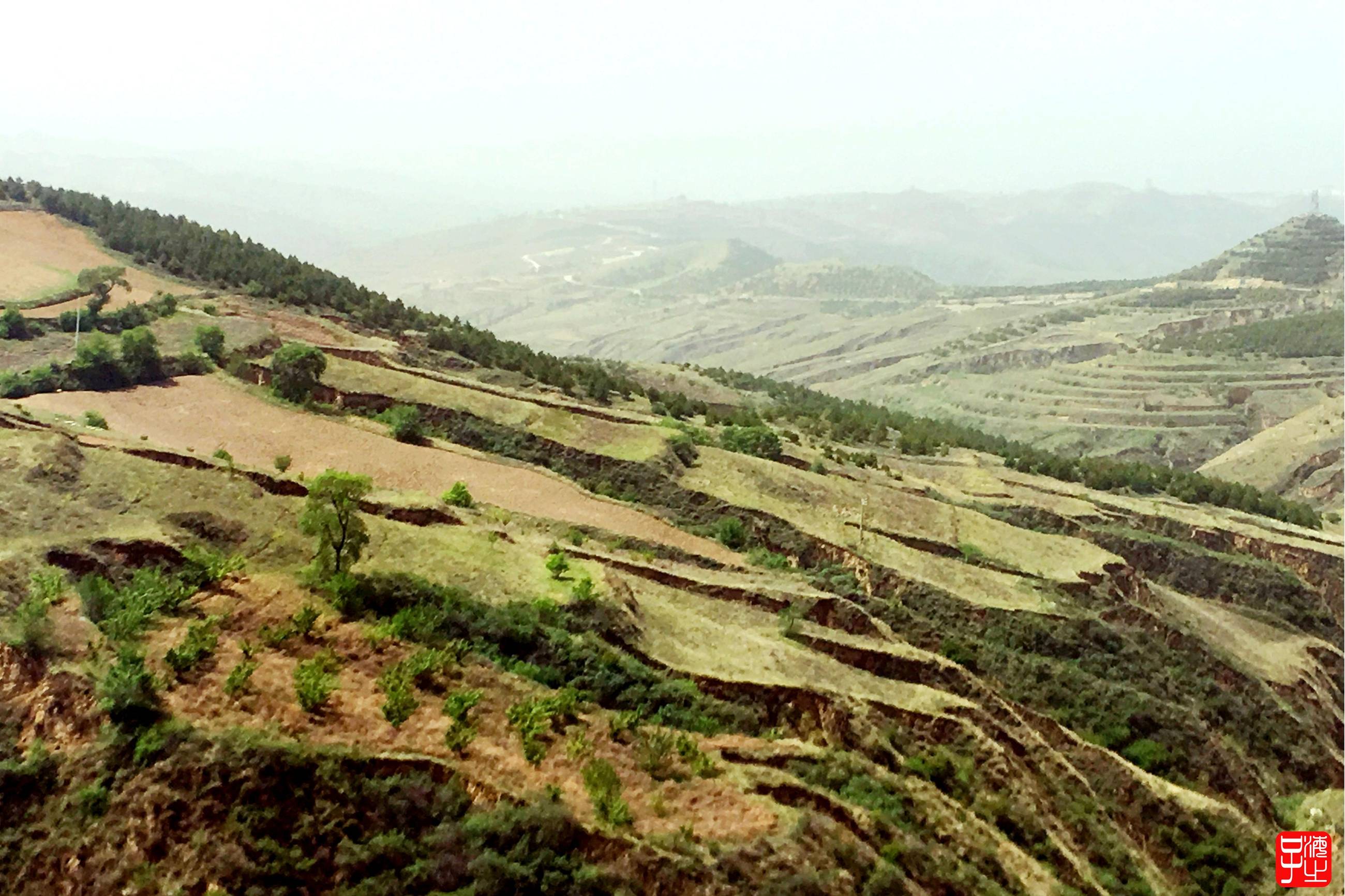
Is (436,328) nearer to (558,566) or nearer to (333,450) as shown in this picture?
(333,450)

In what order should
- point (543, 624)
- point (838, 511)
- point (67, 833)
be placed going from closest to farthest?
point (67, 833), point (543, 624), point (838, 511)

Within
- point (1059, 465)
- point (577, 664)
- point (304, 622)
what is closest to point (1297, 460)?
point (1059, 465)

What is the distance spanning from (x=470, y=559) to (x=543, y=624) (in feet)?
7.57

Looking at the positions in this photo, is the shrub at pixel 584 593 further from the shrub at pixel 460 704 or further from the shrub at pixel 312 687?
the shrub at pixel 312 687

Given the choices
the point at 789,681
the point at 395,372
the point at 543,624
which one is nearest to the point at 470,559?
the point at 543,624

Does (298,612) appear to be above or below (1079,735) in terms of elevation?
above

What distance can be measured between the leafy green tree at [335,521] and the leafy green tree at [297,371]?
16708 millimetres

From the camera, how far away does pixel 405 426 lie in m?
29.3

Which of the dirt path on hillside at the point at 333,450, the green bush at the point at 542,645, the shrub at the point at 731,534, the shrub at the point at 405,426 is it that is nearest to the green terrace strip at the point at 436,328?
the shrub at the point at 405,426

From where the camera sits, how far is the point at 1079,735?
2205 centimetres

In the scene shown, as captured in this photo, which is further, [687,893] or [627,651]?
[627,651]

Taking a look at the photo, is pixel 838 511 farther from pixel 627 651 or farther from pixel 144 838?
pixel 144 838

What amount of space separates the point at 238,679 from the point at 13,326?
2975 centimetres

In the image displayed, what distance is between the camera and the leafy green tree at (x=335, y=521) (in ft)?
49.5
